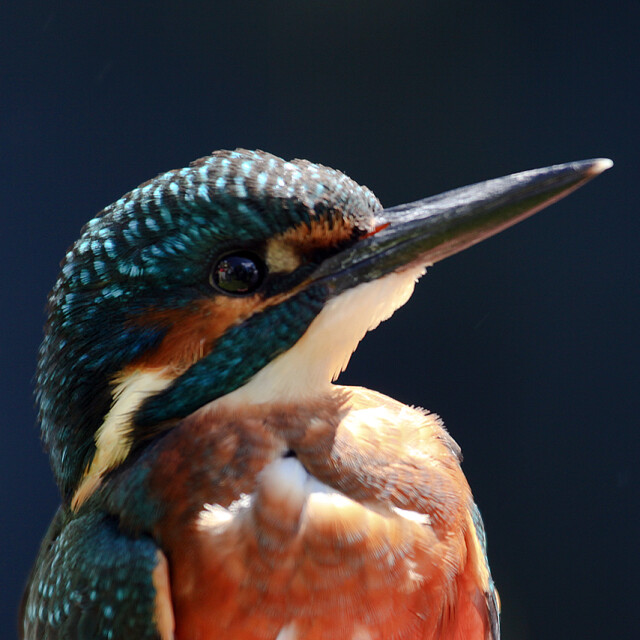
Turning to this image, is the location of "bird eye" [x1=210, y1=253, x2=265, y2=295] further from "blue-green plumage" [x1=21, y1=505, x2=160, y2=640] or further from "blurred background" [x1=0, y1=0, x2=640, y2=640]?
"blurred background" [x1=0, y1=0, x2=640, y2=640]

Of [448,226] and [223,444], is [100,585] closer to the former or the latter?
[223,444]

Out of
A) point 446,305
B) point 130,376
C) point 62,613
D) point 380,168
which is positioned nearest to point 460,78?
point 380,168

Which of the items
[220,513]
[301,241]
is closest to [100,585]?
[220,513]

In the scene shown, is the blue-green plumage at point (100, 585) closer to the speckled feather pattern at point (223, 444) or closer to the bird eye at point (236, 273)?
the speckled feather pattern at point (223, 444)

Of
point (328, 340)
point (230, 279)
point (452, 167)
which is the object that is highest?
point (230, 279)

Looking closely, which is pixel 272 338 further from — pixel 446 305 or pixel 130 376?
pixel 446 305

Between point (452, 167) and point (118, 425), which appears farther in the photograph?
point (452, 167)

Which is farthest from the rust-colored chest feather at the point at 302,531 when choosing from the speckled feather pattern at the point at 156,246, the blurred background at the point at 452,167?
the blurred background at the point at 452,167
